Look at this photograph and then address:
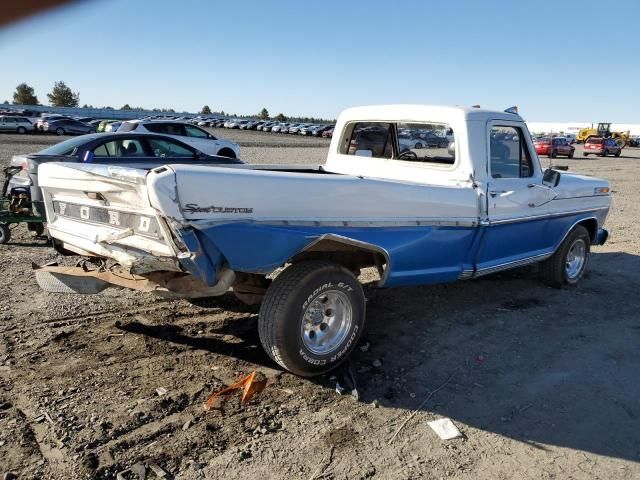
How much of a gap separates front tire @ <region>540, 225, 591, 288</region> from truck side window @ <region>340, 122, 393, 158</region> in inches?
93.0

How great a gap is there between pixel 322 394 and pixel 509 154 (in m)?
3.14

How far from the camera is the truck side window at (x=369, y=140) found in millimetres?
5688

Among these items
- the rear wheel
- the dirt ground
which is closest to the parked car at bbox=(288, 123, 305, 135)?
the rear wheel

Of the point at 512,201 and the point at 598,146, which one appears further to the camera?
the point at 598,146

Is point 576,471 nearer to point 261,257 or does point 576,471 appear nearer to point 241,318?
point 261,257

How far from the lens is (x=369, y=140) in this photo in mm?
5887

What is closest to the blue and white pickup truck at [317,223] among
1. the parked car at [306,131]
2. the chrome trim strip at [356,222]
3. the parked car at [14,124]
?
the chrome trim strip at [356,222]

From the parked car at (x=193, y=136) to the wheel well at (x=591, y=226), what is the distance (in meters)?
11.8

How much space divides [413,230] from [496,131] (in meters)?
1.63

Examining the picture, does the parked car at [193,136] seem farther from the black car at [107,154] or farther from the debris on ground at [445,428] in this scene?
the debris on ground at [445,428]

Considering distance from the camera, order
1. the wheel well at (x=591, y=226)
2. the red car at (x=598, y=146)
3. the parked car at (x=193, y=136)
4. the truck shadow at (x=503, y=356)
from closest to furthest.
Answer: the truck shadow at (x=503, y=356), the wheel well at (x=591, y=226), the parked car at (x=193, y=136), the red car at (x=598, y=146)

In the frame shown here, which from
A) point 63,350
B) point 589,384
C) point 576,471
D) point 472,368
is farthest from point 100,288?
point 589,384

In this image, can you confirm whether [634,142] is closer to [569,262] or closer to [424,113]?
[569,262]

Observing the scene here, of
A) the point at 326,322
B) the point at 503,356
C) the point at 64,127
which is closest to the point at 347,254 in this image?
the point at 326,322
